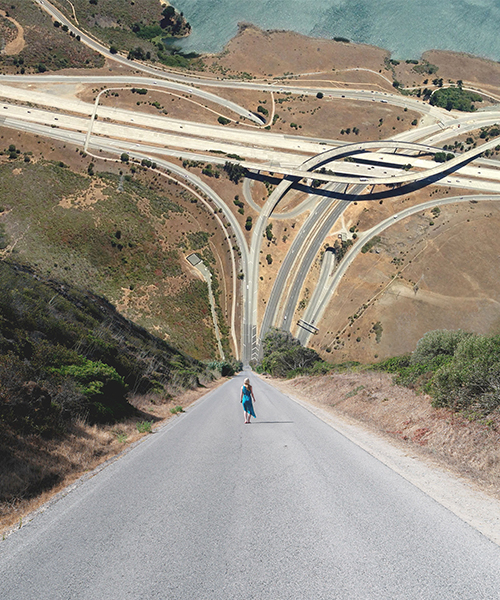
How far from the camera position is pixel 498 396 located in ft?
33.3

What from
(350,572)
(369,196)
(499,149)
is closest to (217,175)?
(369,196)

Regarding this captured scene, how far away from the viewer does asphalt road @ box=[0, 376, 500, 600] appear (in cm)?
393

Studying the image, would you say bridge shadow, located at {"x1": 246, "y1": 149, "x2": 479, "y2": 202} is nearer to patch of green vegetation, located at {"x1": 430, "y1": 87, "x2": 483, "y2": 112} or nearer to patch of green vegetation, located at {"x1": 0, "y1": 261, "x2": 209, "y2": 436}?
patch of green vegetation, located at {"x1": 430, "y1": 87, "x2": 483, "y2": 112}

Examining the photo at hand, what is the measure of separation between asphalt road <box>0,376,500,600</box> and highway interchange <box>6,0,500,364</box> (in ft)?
257

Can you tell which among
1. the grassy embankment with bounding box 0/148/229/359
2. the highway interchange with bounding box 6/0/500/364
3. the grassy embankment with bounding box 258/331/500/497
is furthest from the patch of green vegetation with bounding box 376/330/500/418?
the highway interchange with bounding box 6/0/500/364

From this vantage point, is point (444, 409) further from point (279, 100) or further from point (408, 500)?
point (279, 100)

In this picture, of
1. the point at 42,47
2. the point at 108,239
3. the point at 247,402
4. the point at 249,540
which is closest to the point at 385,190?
the point at 108,239

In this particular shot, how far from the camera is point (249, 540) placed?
16.1 ft

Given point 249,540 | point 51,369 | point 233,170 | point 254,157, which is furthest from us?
point 254,157

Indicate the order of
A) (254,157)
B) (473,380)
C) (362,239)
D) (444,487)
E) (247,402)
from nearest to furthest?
(444,487) → (473,380) → (247,402) → (362,239) → (254,157)

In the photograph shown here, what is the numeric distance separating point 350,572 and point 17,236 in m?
73.4

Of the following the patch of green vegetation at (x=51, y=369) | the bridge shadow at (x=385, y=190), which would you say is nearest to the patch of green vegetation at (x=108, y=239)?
the bridge shadow at (x=385, y=190)

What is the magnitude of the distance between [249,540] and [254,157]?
359 feet

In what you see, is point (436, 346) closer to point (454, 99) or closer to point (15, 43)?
point (15, 43)
